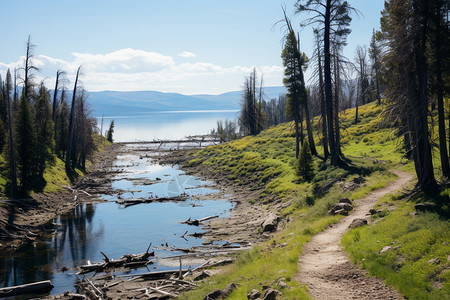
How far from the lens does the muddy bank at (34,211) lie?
26.0 metres

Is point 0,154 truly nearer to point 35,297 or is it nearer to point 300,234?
point 35,297

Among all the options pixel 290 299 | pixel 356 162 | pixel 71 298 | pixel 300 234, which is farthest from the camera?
pixel 356 162

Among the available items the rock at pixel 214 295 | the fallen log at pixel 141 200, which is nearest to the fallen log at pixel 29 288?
the rock at pixel 214 295

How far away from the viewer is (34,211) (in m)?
32.5

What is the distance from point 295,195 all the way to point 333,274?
682 inches

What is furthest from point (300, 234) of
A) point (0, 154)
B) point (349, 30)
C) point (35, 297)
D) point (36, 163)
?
point (0, 154)

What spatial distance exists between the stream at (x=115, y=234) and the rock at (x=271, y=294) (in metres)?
9.76

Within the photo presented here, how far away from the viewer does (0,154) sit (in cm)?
4178

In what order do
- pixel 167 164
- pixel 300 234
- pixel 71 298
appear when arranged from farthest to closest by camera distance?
pixel 167 164, pixel 300 234, pixel 71 298

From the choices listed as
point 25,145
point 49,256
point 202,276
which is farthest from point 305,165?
point 25,145

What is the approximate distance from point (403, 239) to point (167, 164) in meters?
63.4

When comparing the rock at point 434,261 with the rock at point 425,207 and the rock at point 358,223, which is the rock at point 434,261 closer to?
the rock at point 425,207

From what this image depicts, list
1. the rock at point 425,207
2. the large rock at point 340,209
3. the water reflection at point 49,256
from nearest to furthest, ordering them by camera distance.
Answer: the rock at point 425,207, the large rock at point 340,209, the water reflection at point 49,256

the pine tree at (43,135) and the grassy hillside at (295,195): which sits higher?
the pine tree at (43,135)
